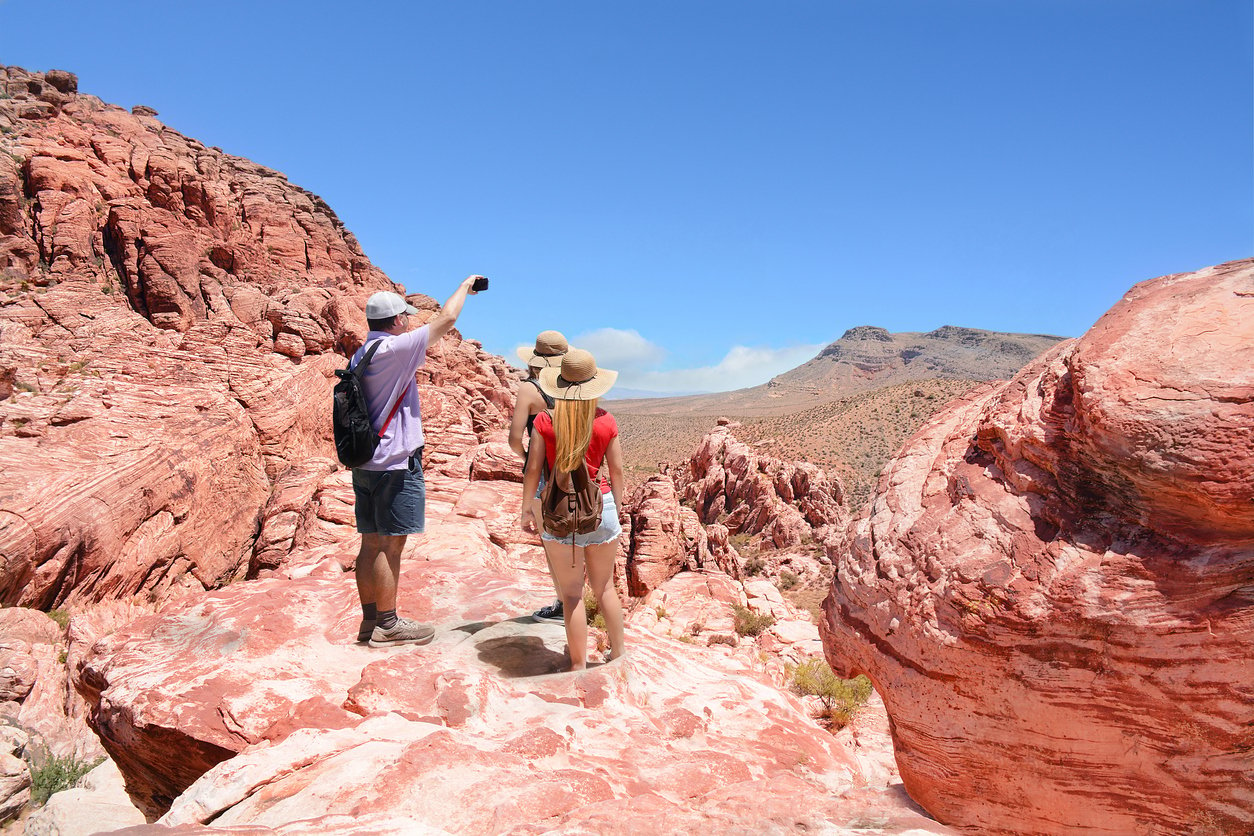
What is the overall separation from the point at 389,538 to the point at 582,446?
1809 mm

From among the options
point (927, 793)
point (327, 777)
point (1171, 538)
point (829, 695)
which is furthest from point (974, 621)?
point (829, 695)

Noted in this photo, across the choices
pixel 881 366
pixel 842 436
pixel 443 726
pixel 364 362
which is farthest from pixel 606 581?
pixel 881 366

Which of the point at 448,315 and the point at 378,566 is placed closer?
the point at 448,315

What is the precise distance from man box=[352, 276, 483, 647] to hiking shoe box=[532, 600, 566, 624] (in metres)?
1.35

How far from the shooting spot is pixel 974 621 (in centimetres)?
286

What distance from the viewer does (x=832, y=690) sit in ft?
29.8

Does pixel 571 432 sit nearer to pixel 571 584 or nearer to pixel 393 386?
pixel 571 584

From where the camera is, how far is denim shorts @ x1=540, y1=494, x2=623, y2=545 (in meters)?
4.62

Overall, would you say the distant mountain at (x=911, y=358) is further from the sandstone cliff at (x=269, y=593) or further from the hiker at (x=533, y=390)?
the hiker at (x=533, y=390)

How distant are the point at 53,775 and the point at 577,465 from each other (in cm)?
834

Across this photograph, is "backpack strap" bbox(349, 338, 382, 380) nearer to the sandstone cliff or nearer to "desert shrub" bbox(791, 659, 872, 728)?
the sandstone cliff

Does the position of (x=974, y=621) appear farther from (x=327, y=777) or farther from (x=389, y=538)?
(x=389, y=538)

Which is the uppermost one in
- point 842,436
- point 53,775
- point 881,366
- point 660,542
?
point 881,366

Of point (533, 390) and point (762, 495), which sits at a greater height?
point (533, 390)
